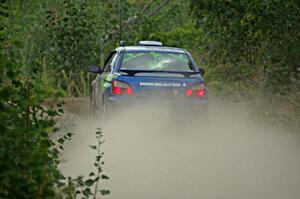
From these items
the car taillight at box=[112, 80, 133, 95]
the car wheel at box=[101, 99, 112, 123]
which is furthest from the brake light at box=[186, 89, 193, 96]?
the car wheel at box=[101, 99, 112, 123]

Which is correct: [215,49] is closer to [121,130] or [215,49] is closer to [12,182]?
[121,130]

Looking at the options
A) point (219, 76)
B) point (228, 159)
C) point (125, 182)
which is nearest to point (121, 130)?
point (228, 159)

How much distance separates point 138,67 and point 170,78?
700mm

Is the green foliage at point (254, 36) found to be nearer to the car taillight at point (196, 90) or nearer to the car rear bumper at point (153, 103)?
the car taillight at point (196, 90)

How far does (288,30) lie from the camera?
1756cm

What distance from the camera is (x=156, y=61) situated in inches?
538

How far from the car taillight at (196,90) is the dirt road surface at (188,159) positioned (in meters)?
0.47

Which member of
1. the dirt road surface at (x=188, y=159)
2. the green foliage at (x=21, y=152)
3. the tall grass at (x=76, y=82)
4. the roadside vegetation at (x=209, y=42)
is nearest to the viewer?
the green foliage at (x=21, y=152)

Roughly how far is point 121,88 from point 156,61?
1000mm

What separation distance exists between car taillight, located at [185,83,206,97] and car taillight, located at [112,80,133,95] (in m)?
0.88

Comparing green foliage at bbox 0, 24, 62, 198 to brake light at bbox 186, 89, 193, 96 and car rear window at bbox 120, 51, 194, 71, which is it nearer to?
brake light at bbox 186, 89, 193, 96

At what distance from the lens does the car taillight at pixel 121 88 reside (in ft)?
42.3

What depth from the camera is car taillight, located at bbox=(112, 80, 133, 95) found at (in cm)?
1291

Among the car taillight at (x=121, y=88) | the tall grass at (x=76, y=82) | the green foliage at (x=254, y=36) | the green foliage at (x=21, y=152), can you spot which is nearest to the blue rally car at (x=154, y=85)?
the car taillight at (x=121, y=88)
